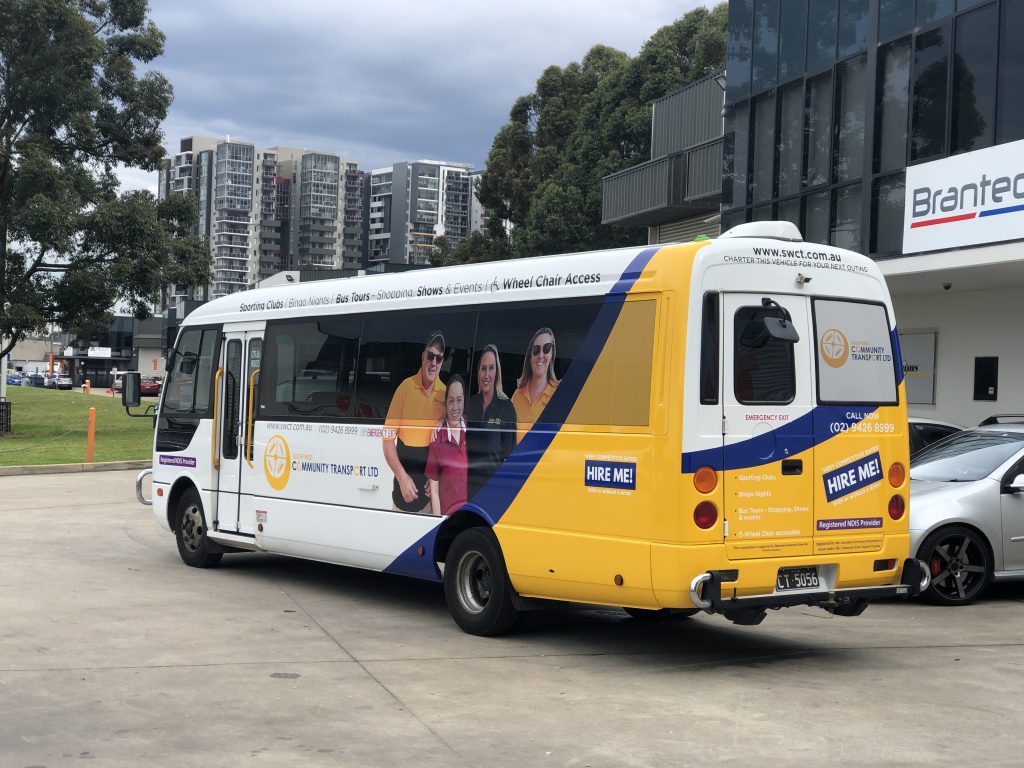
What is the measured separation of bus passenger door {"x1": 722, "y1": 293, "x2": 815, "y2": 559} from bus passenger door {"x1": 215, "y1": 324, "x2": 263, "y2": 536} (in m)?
5.45

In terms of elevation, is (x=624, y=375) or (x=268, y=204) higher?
(x=268, y=204)

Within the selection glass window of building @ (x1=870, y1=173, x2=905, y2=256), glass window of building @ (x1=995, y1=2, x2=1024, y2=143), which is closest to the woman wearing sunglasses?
glass window of building @ (x1=995, y1=2, x2=1024, y2=143)

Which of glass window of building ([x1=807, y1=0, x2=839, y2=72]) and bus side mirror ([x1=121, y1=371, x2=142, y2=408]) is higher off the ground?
glass window of building ([x1=807, y1=0, x2=839, y2=72])

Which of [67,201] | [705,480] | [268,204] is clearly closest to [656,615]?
[705,480]

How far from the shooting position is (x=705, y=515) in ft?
25.0

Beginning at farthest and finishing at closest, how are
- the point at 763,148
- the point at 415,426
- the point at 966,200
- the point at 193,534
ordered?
the point at 763,148 → the point at 966,200 → the point at 193,534 → the point at 415,426

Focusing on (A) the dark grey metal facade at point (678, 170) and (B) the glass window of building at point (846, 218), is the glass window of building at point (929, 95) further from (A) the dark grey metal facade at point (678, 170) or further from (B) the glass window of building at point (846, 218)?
(A) the dark grey metal facade at point (678, 170)

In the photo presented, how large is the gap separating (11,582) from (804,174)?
15748 mm

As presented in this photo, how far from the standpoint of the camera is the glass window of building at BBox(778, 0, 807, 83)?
22.1 m

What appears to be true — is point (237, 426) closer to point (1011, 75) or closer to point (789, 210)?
point (1011, 75)

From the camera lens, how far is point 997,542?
1085cm

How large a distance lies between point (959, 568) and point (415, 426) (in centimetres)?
497

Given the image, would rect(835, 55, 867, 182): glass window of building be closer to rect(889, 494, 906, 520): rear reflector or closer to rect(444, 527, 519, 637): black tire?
rect(889, 494, 906, 520): rear reflector

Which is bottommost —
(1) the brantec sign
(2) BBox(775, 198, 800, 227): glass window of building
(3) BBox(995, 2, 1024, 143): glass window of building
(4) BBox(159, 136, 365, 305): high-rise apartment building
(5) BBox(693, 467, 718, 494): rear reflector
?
(5) BBox(693, 467, 718, 494): rear reflector
